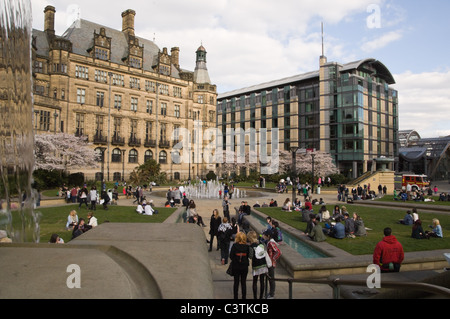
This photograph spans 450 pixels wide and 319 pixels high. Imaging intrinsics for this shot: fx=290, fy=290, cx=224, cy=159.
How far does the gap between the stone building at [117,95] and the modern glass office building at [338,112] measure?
61.7ft

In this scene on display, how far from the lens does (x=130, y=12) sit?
61.3 metres

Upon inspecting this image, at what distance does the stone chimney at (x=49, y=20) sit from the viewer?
4894cm

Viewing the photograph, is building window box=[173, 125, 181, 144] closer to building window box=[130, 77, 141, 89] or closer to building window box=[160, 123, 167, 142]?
building window box=[160, 123, 167, 142]

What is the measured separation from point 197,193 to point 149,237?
3101 centimetres

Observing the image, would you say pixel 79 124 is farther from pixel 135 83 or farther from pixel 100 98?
pixel 135 83

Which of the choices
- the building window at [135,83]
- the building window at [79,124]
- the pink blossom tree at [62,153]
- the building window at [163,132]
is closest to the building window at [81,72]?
the building window at [79,124]

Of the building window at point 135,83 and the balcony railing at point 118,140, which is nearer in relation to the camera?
the balcony railing at point 118,140

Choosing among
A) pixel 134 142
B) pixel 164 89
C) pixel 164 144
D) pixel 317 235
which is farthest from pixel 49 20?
pixel 317 235

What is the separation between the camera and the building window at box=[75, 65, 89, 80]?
1939 inches

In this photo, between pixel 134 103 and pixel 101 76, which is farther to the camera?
pixel 134 103

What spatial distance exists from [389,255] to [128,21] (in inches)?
2658

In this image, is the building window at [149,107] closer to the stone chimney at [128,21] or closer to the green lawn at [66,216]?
the stone chimney at [128,21]

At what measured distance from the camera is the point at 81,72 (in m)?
49.8
